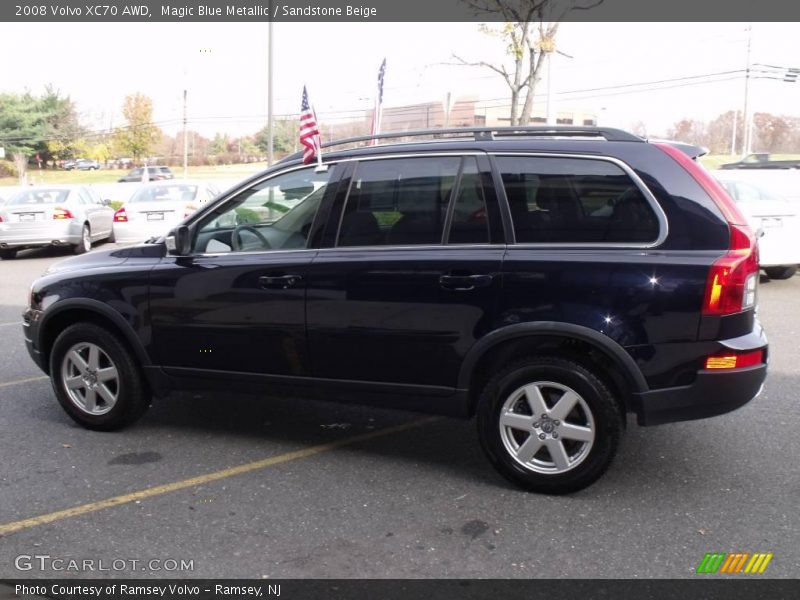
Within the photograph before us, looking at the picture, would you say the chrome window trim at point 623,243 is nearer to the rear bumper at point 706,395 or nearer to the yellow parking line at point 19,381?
the rear bumper at point 706,395

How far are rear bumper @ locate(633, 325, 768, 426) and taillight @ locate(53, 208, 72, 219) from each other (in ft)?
46.9

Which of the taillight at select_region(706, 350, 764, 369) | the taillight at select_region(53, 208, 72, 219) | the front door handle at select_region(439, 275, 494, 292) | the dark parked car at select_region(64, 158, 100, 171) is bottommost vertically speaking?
the taillight at select_region(706, 350, 764, 369)

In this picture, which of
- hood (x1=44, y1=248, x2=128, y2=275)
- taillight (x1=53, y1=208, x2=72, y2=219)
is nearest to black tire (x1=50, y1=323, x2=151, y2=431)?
hood (x1=44, y1=248, x2=128, y2=275)

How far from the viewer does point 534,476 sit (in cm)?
403

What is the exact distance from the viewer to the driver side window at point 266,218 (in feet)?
15.1

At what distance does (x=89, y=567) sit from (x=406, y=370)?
1812mm

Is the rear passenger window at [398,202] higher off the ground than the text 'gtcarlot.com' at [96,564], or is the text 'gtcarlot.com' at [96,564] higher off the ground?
the rear passenger window at [398,202]

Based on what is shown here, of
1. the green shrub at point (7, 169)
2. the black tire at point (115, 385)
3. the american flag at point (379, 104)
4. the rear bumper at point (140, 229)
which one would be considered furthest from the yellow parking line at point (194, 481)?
the green shrub at point (7, 169)

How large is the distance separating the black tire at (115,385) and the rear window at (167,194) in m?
10.2

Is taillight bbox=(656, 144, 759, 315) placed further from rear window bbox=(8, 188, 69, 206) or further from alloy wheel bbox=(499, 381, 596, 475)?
rear window bbox=(8, 188, 69, 206)

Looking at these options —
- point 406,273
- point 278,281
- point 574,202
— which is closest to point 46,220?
point 278,281

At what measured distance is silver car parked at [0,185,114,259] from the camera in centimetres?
1522

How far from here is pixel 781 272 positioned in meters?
11.7

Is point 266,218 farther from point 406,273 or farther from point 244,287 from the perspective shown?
point 406,273
